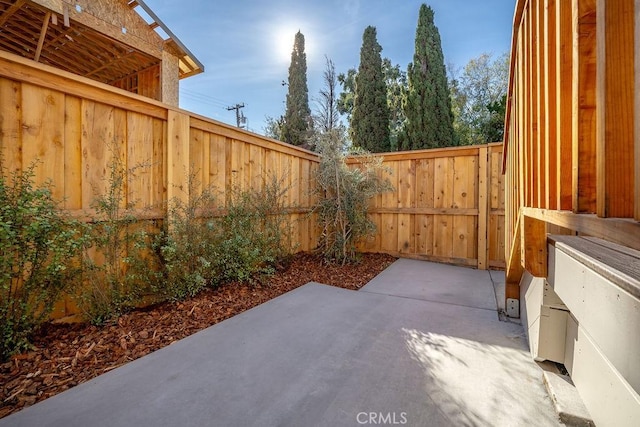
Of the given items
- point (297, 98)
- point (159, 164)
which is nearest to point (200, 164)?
point (159, 164)

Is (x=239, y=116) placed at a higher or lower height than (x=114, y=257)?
higher

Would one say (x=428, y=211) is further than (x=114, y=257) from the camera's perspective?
Yes

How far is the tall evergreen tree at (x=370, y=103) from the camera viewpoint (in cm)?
949

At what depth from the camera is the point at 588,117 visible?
0.73m

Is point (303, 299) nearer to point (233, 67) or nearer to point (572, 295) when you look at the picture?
point (572, 295)

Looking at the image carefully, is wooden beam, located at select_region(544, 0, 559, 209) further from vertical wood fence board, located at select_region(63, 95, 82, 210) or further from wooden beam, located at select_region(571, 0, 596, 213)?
vertical wood fence board, located at select_region(63, 95, 82, 210)

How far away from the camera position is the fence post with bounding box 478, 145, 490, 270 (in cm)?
429

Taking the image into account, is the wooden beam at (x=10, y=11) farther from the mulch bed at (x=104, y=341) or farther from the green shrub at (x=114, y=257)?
the mulch bed at (x=104, y=341)

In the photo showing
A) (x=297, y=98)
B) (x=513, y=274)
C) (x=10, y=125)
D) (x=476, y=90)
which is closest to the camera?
(x=10, y=125)

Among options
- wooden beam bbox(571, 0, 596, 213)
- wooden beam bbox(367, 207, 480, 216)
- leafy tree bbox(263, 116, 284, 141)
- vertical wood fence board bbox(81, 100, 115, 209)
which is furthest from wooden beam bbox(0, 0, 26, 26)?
wooden beam bbox(571, 0, 596, 213)

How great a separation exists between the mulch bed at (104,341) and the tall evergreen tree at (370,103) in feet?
24.5

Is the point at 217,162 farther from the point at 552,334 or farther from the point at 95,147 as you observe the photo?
the point at 552,334

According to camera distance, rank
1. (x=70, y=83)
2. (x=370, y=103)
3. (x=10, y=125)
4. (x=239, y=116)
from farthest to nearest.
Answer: (x=239, y=116) < (x=370, y=103) < (x=70, y=83) < (x=10, y=125)

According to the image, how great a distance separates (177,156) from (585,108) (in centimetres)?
305
